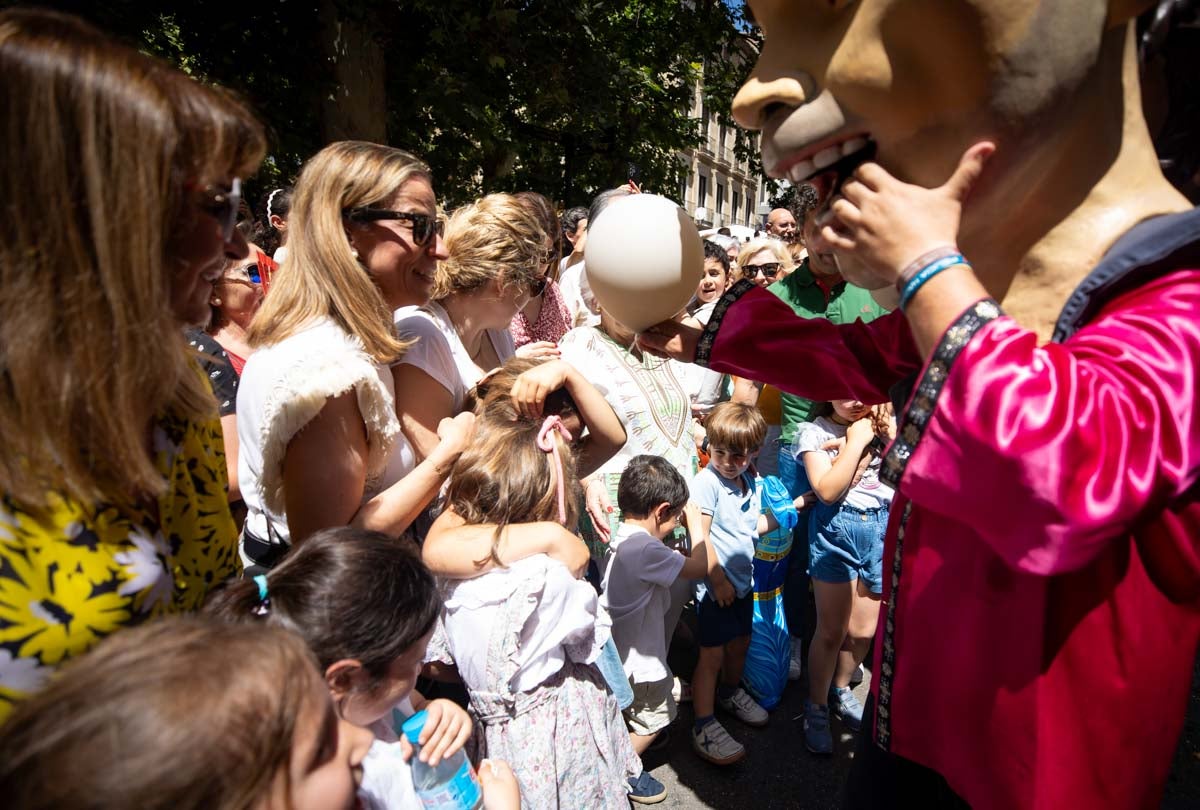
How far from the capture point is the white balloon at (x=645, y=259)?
1.67m

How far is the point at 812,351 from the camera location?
1719 mm

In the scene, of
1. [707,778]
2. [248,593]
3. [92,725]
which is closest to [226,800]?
[92,725]

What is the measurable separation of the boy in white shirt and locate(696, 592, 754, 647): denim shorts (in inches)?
13.3

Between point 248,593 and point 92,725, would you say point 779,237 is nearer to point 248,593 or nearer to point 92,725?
point 248,593

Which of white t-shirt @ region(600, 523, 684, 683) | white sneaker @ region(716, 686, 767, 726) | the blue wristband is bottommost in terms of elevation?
white sneaker @ region(716, 686, 767, 726)

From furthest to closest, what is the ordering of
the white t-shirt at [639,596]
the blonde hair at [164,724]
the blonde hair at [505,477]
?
the white t-shirt at [639,596] → the blonde hair at [505,477] → the blonde hair at [164,724]

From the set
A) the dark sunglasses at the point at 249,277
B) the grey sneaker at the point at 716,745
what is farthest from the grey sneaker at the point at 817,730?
the dark sunglasses at the point at 249,277

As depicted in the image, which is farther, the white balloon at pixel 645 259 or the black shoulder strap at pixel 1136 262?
the white balloon at pixel 645 259

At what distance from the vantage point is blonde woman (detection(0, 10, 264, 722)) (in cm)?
87

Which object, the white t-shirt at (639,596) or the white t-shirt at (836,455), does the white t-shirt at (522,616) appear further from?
the white t-shirt at (836,455)

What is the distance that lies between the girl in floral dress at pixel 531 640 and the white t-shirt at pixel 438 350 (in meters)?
0.19

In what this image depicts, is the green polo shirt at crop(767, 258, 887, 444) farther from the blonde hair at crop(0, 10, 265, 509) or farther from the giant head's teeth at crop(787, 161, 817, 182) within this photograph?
the blonde hair at crop(0, 10, 265, 509)

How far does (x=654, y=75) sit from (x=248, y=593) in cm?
863

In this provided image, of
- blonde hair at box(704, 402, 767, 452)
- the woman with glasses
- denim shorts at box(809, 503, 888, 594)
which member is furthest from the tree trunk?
denim shorts at box(809, 503, 888, 594)
